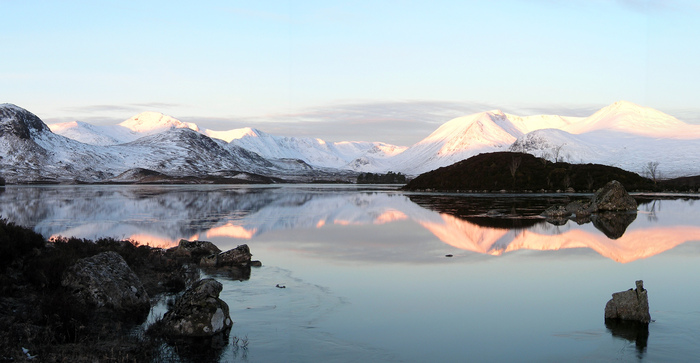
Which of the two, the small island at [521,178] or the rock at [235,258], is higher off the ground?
the small island at [521,178]

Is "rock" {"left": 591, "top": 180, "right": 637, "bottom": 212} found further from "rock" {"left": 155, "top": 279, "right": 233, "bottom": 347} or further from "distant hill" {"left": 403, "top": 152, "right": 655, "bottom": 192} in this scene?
"distant hill" {"left": 403, "top": 152, "right": 655, "bottom": 192}

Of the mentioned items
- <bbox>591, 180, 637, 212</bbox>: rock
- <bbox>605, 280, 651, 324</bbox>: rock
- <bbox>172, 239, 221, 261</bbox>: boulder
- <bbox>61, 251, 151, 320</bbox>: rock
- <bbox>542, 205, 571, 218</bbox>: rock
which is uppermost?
<bbox>591, 180, 637, 212</bbox>: rock

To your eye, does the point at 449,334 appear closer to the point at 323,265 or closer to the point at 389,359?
the point at 389,359

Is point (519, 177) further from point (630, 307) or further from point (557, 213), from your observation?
point (630, 307)

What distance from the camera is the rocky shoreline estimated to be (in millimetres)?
11336

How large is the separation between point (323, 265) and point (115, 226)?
20.4 m

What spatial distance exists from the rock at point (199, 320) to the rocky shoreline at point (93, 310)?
22mm

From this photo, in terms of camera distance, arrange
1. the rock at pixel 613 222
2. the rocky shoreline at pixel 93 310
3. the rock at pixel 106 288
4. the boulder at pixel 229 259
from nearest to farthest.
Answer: the rocky shoreline at pixel 93 310 < the rock at pixel 106 288 < the boulder at pixel 229 259 < the rock at pixel 613 222

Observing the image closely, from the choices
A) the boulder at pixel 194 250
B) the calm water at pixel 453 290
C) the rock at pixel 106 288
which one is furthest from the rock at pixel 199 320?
the boulder at pixel 194 250

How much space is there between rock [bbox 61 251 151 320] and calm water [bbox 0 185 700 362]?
247 cm

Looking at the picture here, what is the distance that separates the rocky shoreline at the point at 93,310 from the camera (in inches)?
446

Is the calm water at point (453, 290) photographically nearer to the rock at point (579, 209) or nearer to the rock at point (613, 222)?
the rock at point (613, 222)

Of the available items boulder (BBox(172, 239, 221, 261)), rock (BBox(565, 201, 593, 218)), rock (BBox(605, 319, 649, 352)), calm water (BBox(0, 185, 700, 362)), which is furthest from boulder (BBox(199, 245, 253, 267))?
rock (BBox(565, 201, 593, 218))

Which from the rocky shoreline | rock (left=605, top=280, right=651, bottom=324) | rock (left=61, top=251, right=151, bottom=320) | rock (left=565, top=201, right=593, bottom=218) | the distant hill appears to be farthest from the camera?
the distant hill
